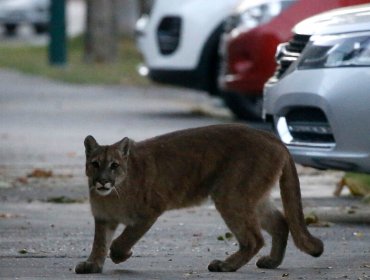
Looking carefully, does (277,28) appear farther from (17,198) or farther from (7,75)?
(7,75)

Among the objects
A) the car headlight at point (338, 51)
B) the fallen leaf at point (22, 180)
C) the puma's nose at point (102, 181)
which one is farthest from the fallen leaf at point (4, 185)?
the puma's nose at point (102, 181)

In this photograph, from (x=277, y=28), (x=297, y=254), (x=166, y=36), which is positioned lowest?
(x=166, y=36)

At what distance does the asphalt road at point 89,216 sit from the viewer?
300 inches

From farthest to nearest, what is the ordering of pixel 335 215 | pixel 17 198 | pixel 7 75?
pixel 7 75 < pixel 17 198 < pixel 335 215

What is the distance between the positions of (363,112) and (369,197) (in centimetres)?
143

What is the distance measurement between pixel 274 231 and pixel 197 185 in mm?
533

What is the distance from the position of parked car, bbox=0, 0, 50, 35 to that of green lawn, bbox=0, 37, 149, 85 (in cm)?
1266

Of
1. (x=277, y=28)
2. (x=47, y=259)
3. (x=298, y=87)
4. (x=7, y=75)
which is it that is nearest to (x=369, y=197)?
(x=298, y=87)

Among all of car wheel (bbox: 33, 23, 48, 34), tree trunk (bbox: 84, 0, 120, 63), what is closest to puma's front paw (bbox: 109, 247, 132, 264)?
tree trunk (bbox: 84, 0, 120, 63)

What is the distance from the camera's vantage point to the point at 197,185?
7.53 meters

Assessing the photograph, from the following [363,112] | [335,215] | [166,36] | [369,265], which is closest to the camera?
[369,265]

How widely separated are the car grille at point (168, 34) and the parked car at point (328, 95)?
695cm

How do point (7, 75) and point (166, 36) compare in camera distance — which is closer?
point (166, 36)

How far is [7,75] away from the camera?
81.3 feet
